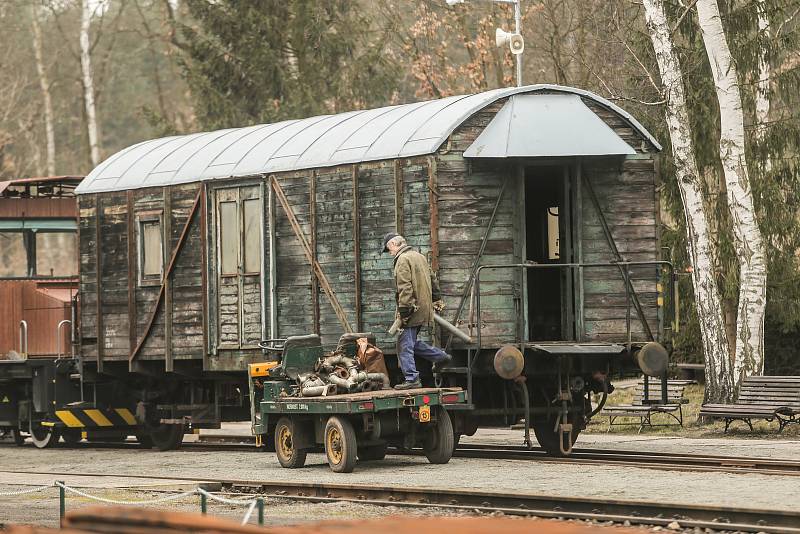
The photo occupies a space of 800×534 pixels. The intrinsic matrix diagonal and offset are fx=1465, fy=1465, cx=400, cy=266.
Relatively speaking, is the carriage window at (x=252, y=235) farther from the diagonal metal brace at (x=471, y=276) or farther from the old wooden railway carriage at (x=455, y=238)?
the diagonal metal brace at (x=471, y=276)

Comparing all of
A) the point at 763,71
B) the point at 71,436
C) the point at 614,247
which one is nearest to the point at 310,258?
the point at 614,247

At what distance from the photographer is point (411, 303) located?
15.6 metres

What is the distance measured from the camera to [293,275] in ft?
59.5

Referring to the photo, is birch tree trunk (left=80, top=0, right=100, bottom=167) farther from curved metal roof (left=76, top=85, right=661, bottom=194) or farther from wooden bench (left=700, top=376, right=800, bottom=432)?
wooden bench (left=700, top=376, right=800, bottom=432)

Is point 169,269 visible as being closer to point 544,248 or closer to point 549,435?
point 544,248

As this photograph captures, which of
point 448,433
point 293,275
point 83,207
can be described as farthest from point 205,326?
point 448,433

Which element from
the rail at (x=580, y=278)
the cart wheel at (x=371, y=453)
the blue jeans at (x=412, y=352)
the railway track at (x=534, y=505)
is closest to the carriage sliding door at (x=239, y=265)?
the cart wheel at (x=371, y=453)

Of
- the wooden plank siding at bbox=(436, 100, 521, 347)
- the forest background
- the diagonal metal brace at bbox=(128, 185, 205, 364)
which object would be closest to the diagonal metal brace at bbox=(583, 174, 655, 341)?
the wooden plank siding at bbox=(436, 100, 521, 347)

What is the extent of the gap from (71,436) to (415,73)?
15566 millimetres

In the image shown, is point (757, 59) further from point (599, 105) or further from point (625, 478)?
point (625, 478)

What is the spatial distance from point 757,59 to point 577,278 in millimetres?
7731

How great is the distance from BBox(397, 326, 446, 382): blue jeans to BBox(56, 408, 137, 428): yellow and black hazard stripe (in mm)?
7133

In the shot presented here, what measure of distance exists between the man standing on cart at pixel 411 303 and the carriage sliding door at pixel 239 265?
10.2 ft

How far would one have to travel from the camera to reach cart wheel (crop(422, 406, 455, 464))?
15.8 m
